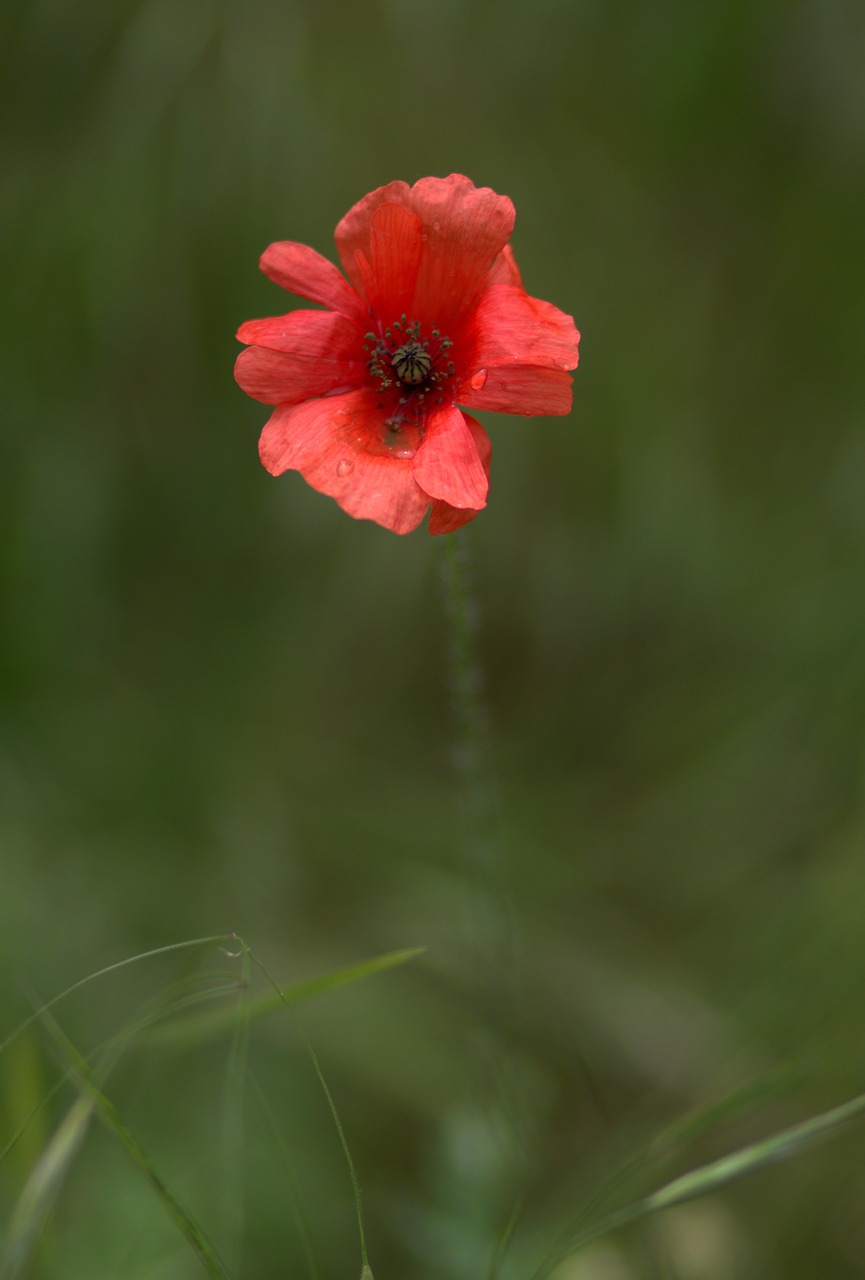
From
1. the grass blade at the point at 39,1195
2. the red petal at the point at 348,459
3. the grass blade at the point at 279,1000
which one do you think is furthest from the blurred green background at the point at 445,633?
the red petal at the point at 348,459

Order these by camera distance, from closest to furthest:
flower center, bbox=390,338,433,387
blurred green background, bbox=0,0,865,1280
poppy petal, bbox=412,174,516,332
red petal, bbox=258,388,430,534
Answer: red petal, bbox=258,388,430,534 < poppy petal, bbox=412,174,516,332 < flower center, bbox=390,338,433,387 < blurred green background, bbox=0,0,865,1280

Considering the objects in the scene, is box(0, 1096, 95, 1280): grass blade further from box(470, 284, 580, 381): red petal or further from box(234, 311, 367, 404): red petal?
box(470, 284, 580, 381): red petal

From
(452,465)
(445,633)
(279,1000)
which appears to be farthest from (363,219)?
(445,633)

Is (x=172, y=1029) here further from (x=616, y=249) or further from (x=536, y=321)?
(x=616, y=249)

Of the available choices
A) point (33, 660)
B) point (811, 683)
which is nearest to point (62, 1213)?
point (33, 660)

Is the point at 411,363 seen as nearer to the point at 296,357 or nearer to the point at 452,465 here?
the point at 296,357

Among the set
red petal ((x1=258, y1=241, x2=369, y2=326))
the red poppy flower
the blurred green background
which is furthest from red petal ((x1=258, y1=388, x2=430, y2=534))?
the blurred green background

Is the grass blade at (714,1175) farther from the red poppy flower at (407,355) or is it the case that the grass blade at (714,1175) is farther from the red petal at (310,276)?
the red petal at (310,276)
